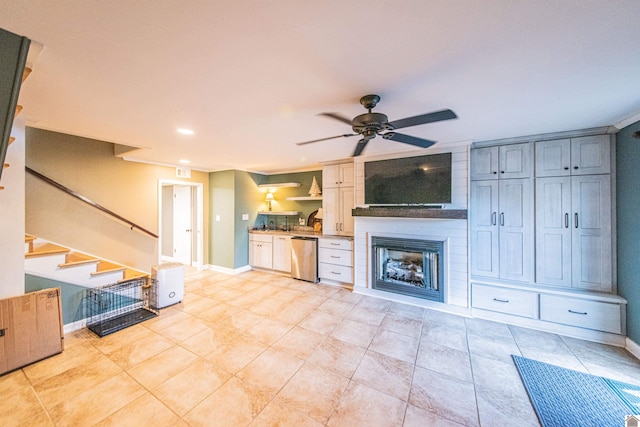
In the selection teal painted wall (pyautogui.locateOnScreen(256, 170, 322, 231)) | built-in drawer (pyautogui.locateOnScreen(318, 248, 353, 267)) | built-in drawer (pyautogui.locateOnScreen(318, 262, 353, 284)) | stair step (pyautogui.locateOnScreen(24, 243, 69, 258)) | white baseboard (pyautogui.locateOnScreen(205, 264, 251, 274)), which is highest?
teal painted wall (pyautogui.locateOnScreen(256, 170, 322, 231))

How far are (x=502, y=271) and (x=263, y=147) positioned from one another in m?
3.69

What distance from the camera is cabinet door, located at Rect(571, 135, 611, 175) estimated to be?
2.62 meters

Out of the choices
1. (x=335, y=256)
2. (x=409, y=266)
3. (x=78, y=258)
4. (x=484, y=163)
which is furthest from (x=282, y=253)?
(x=484, y=163)

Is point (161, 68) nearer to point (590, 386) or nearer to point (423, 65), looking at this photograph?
point (423, 65)

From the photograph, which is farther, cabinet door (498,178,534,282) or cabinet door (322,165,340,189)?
cabinet door (322,165,340,189)

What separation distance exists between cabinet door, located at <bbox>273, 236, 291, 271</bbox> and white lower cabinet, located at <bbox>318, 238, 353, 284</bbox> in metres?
0.74

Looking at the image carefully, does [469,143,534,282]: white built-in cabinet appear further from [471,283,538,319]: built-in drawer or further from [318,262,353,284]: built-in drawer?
[318,262,353,284]: built-in drawer

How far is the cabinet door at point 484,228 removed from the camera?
3.18 meters

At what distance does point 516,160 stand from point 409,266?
2.00 metres

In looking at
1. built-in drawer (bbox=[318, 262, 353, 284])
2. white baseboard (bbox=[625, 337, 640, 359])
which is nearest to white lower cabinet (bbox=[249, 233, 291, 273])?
built-in drawer (bbox=[318, 262, 353, 284])

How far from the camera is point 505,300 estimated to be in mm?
2977

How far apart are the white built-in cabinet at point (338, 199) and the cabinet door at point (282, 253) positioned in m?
0.91

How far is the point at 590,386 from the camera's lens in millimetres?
1922

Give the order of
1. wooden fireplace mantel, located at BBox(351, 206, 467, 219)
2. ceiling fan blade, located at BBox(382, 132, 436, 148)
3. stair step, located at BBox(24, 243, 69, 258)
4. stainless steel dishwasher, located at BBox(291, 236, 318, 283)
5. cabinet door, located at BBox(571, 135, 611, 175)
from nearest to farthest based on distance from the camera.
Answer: ceiling fan blade, located at BBox(382, 132, 436, 148) < cabinet door, located at BBox(571, 135, 611, 175) < stair step, located at BBox(24, 243, 69, 258) < wooden fireplace mantel, located at BBox(351, 206, 467, 219) < stainless steel dishwasher, located at BBox(291, 236, 318, 283)
